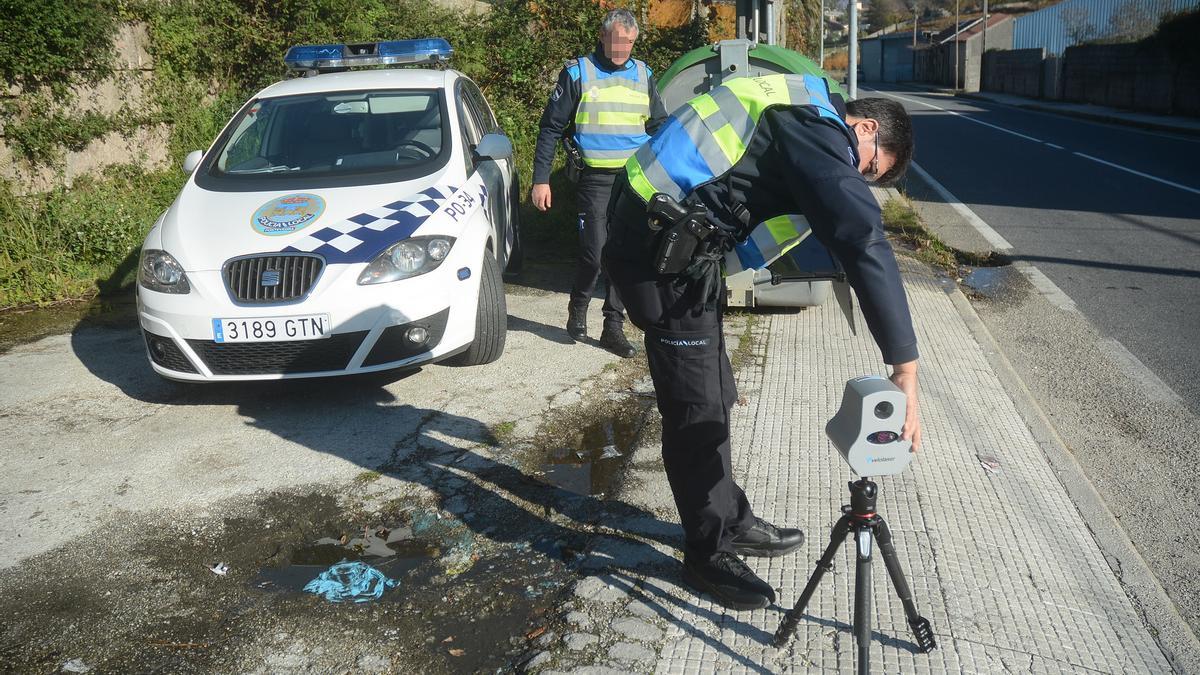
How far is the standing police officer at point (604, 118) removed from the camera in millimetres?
5719

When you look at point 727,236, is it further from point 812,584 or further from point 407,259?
point 407,259

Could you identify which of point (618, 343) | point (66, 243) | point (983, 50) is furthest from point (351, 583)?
point (983, 50)

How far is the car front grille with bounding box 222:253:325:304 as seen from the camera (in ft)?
15.4

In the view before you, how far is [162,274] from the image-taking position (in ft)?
16.0

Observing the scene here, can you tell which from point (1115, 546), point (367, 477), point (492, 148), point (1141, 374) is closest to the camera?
point (1115, 546)

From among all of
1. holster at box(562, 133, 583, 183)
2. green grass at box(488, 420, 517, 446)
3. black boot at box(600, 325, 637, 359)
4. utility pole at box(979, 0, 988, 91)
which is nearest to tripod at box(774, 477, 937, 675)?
green grass at box(488, 420, 517, 446)

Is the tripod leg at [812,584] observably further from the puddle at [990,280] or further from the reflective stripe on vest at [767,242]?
the puddle at [990,280]

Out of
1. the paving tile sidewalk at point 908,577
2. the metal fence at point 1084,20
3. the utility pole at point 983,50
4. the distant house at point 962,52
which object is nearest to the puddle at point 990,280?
the paving tile sidewalk at point 908,577

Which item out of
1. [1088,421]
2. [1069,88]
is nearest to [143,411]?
[1088,421]

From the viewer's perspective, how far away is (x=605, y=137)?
18.8 feet

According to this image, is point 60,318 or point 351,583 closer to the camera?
point 351,583

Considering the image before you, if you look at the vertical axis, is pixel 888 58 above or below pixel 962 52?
above

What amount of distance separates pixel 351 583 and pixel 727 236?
174cm

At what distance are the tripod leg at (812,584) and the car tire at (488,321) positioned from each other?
2.78 metres
